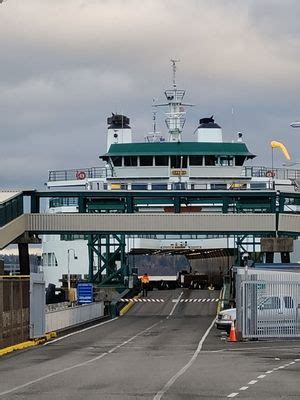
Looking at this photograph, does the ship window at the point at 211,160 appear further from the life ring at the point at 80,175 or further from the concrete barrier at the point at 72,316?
the concrete barrier at the point at 72,316

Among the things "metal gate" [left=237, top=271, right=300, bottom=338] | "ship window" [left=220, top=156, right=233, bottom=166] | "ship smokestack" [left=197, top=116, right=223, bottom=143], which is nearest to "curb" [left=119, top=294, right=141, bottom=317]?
"ship window" [left=220, top=156, right=233, bottom=166]

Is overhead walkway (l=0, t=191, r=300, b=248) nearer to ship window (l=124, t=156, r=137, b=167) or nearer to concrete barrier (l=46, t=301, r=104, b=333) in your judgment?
concrete barrier (l=46, t=301, r=104, b=333)

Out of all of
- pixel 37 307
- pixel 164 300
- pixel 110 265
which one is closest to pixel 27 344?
pixel 37 307

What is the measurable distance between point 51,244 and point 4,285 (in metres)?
53.6

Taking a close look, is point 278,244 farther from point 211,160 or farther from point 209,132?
point 209,132

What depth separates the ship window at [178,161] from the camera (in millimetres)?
80431

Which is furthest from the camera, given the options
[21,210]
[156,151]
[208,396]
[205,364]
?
[156,151]

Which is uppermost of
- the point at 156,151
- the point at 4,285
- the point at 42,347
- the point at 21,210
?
the point at 156,151

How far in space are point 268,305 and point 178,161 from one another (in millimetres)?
45055

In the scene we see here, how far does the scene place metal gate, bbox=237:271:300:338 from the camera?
118 ft

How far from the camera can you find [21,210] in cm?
5325

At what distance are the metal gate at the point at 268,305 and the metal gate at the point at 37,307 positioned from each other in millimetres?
7096

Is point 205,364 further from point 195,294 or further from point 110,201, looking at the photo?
point 195,294

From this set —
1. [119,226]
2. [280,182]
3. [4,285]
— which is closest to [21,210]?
[119,226]
